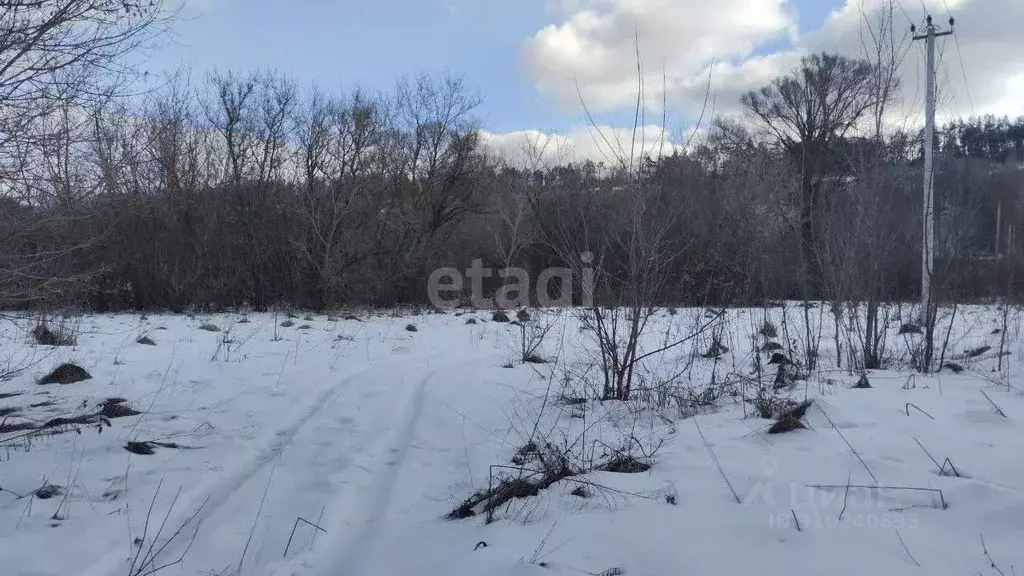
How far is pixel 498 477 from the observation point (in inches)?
149

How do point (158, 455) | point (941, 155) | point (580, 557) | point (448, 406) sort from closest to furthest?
point (580, 557), point (158, 455), point (448, 406), point (941, 155)

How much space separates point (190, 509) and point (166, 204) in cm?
1374

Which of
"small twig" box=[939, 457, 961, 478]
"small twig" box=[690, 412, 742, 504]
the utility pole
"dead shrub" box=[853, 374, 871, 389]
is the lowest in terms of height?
"small twig" box=[690, 412, 742, 504]

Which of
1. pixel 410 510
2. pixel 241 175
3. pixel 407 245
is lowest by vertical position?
pixel 410 510

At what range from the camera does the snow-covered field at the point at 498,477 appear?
2.73 meters

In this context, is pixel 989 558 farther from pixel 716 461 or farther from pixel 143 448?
pixel 143 448

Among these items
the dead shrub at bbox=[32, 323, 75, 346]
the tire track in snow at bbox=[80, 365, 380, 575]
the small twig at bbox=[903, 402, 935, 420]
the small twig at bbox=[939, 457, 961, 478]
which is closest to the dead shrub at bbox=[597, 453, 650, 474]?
the small twig at bbox=[939, 457, 961, 478]

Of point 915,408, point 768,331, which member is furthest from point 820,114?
point 915,408

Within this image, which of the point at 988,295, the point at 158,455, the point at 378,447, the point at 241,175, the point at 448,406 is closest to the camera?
the point at 158,455

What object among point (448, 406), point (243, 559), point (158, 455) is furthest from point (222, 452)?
point (448, 406)

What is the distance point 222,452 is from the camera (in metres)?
4.29

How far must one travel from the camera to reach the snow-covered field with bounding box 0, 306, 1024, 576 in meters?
2.73

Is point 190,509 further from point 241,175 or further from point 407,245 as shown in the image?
point 241,175

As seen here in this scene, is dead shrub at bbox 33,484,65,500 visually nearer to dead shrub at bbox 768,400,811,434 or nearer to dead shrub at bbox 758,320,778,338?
dead shrub at bbox 768,400,811,434
